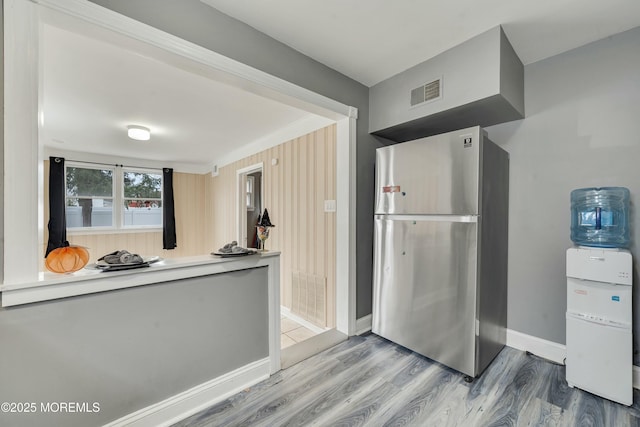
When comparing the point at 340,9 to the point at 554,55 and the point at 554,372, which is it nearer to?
the point at 554,55

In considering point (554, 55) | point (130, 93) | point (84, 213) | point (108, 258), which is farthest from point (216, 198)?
point (554, 55)

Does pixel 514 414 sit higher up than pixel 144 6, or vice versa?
pixel 144 6

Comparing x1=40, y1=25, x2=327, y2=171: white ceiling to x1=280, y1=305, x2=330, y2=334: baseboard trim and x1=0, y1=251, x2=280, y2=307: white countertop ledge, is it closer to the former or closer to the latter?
x1=0, y1=251, x2=280, y2=307: white countertop ledge

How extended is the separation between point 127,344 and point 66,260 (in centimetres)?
51

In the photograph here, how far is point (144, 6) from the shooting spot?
1.39 meters

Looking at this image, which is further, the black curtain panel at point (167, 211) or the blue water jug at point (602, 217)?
the black curtain panel at point (167, 211)

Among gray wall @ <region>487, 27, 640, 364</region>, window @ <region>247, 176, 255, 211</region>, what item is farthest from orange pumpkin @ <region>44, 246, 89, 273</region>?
window @ <region>247, 176, 255, 211</region>

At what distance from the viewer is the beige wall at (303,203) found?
2979 millimetres

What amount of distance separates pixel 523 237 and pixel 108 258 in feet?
9.76

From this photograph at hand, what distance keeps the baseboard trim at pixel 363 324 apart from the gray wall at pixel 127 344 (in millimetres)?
1067

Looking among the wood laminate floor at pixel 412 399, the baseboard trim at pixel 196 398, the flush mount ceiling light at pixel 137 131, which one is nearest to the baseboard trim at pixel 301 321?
the wood laminate floor at pixel 412 399

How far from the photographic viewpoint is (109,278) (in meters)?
1.29

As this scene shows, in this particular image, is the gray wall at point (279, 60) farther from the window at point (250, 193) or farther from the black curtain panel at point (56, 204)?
the black curtain panel at point (56, 204)

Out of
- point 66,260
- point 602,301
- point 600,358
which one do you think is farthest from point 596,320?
point 66,260
